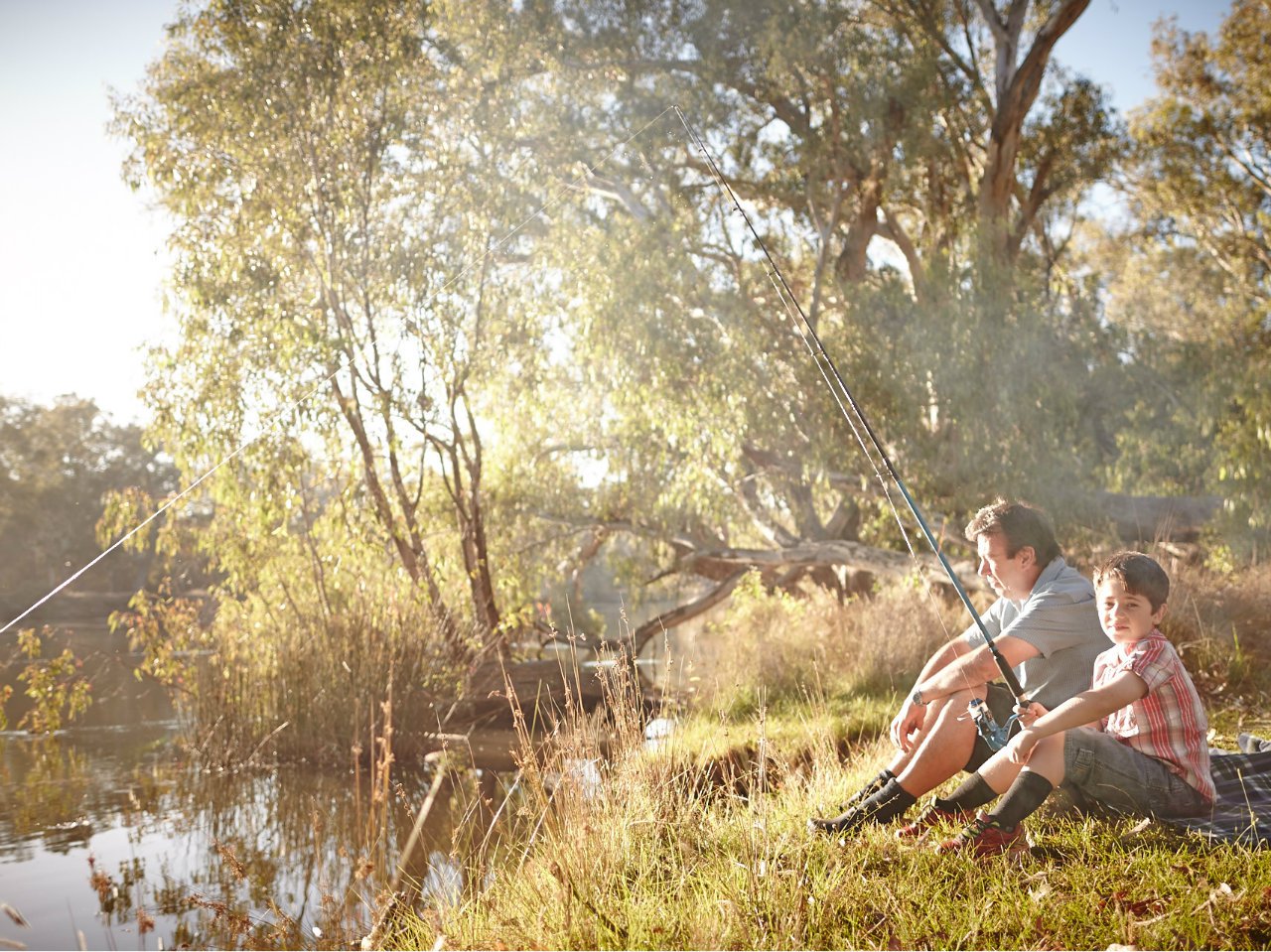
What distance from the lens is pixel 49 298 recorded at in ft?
26.3

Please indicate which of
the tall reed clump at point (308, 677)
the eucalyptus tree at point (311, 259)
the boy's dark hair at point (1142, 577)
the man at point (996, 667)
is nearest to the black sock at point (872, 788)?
the man at point (996, 667)

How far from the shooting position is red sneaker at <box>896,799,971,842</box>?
2.90 metres

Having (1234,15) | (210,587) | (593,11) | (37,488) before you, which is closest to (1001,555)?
(210,587)

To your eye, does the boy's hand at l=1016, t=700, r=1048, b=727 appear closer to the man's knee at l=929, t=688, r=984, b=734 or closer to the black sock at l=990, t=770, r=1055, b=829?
the black sock at l=990, t=770, r=1055, b=829

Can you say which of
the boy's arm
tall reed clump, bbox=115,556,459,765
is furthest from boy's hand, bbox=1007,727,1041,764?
tall reed clump, bbox=115,556,459,765

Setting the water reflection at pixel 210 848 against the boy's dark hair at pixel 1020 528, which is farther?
the water reflection at pixel 210 848

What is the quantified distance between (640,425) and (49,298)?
5.04m

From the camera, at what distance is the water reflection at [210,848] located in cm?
352

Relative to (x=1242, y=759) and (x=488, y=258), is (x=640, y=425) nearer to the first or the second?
(x=488, y=258)

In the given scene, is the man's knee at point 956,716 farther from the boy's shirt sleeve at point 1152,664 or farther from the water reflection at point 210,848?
the water reflection at point 210,848

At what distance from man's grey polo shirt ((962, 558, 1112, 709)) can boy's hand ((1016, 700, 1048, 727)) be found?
0.43 m

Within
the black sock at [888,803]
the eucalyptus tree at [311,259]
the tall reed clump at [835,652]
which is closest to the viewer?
the black sock at [888,803]

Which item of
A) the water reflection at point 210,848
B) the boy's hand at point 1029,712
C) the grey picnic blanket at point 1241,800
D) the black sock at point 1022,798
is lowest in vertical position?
the water reflection at point 210,848

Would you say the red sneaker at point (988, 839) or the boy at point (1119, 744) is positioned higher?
the boy at point (1119, 744)
